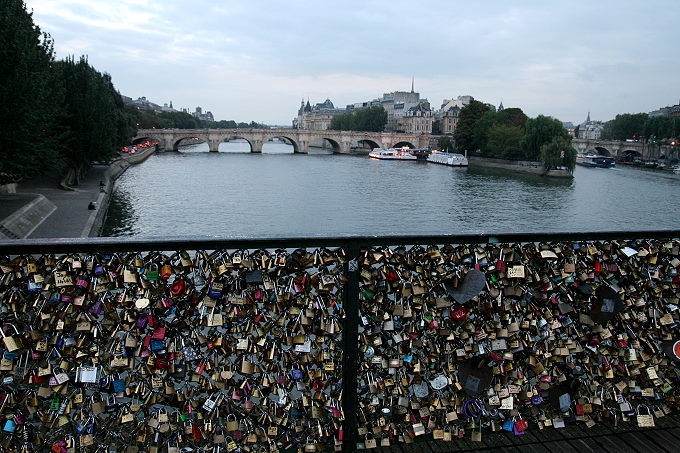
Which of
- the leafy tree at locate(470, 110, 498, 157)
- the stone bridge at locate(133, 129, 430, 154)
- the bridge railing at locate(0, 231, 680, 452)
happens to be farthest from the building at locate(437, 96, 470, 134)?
the bridge railing at locate(0, 231, 680, 452)

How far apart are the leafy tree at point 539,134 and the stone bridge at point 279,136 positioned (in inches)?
1131

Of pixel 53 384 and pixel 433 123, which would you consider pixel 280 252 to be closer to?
pixel 53 384

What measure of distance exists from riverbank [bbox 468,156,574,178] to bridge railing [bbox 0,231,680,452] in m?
52.3

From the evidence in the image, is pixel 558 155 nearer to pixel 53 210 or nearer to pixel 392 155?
pixel 392 155

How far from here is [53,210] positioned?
67.3 feet

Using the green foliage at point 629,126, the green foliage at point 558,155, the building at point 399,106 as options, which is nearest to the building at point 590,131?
the building at point 399,106

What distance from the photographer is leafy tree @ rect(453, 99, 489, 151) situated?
246ft

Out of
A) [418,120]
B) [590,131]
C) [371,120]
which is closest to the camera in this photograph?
[371,120]

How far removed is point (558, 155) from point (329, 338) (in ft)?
176

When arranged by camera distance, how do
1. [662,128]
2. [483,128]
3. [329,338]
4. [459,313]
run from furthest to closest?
1. [662,128]
2. [483,128]
3. [459,313]
4. [329,338]

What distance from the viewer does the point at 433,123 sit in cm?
12825

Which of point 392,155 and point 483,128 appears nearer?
point 483,128

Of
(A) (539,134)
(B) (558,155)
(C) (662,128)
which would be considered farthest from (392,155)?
(C) (662,128)

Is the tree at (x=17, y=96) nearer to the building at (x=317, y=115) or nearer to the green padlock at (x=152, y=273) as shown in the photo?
the green padlock at (x=152, y=273)
